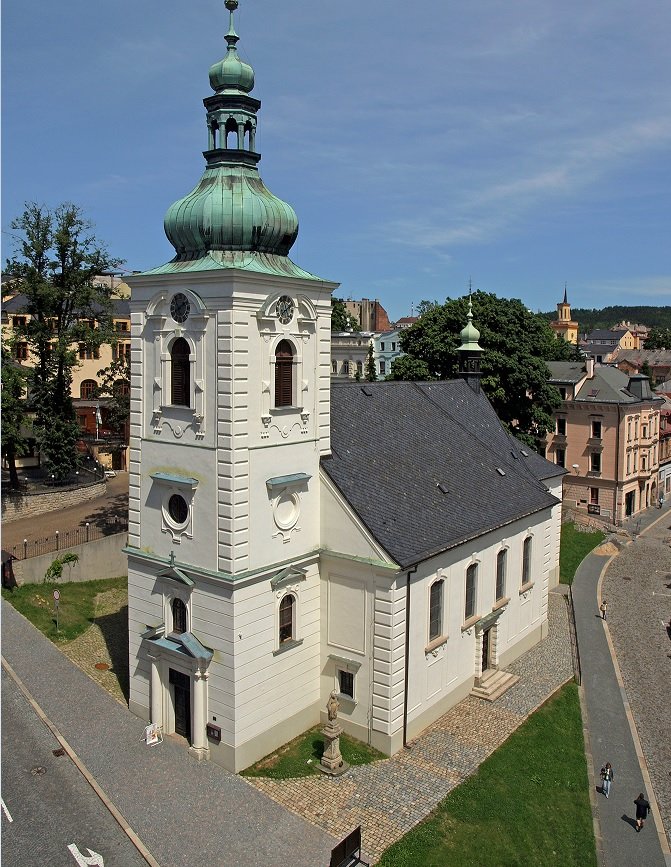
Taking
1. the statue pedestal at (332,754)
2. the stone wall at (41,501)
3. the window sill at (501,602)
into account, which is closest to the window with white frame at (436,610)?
the window sill at (501,602)

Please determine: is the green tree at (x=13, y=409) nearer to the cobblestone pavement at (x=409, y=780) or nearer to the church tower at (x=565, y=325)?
the cobblestone pavement at (x=409, y=780)

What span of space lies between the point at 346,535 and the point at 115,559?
17248 mm

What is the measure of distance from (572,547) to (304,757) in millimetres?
29648

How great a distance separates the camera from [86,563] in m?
34.3

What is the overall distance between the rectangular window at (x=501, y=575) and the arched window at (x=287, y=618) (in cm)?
904

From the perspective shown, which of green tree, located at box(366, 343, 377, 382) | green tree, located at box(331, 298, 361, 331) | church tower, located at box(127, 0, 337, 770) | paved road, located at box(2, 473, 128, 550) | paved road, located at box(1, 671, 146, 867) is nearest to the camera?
paved road, located at box(1, 671, 146, 867)

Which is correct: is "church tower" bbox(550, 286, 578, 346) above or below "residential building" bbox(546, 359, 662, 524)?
above

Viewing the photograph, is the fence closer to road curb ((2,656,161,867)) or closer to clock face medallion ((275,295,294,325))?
road curb ((2,656,161,867))

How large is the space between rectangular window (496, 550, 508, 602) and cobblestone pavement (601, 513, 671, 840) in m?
5.49

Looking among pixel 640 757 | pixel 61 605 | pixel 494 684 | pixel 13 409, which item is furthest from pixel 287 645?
pixel 13 409

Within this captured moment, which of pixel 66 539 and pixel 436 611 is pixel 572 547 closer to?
pixel 436 611

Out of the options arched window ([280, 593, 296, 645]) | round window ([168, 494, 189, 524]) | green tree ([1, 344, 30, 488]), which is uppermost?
green tree ([1, 344, 30, 488])

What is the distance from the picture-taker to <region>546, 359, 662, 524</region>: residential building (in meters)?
A: 55.8

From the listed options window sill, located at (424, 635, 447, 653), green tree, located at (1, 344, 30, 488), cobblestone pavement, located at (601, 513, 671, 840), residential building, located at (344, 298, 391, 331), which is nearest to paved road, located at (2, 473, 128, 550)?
green tree, located at (1, 344, 30, 488)
